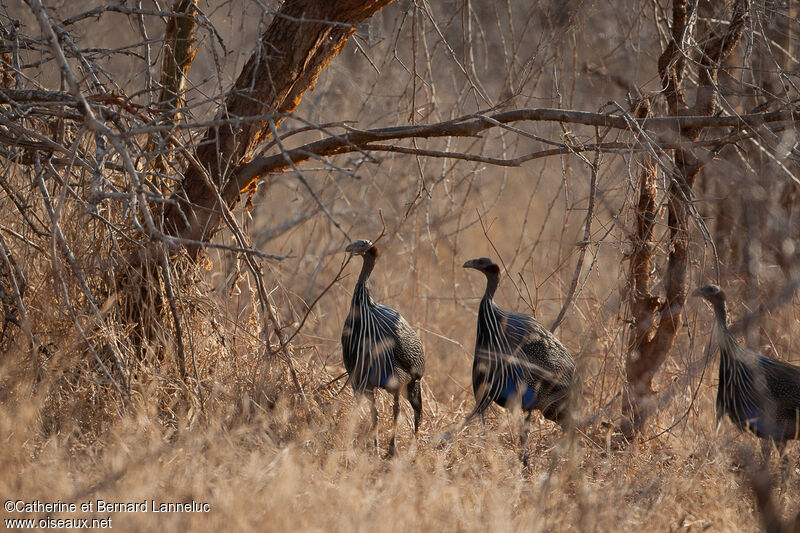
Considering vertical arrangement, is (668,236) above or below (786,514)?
above

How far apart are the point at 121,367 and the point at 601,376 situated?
108 inches

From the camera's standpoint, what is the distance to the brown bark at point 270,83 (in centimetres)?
407

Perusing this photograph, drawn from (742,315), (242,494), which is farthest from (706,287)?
(242,494)

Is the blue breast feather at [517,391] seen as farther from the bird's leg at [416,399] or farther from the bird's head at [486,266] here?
the bird's head at [486,266]

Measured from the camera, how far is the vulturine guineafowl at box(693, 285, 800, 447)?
397cm

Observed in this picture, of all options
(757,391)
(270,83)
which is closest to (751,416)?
(757,391)

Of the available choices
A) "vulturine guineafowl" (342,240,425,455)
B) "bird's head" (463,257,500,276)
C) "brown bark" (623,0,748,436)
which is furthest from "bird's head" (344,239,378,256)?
"brown bark" (623,0,748,436)

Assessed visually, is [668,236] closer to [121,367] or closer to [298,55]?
[298,55]

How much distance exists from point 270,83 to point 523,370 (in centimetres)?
203

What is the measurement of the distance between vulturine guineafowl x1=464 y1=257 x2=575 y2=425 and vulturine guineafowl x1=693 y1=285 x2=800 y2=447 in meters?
0.78

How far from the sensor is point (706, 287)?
4.23 metres

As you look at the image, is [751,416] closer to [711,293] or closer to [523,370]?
[711,293]

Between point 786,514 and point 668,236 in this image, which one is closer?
point 786,514

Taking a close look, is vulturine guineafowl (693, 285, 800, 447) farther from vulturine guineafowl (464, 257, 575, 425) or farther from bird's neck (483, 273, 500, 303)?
bird's neck (483, 273, 500, 303)
